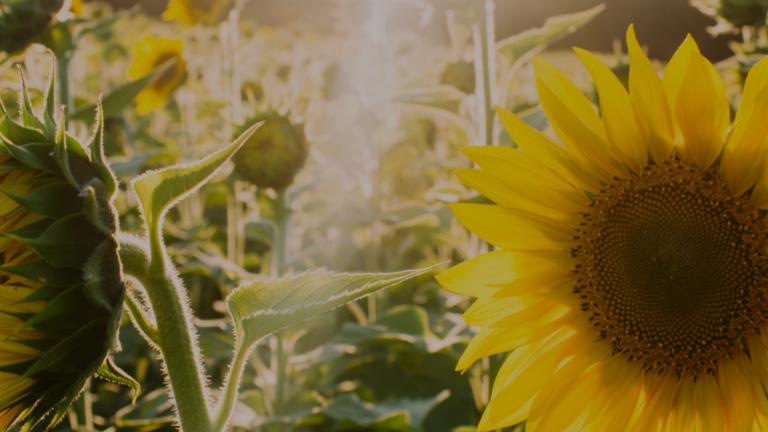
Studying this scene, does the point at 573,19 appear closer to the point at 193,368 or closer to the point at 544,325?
the point at 544,325

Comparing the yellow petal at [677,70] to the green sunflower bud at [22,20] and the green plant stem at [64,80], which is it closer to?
the green sunflower bud at [22,20]

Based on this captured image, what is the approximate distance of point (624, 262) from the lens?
1263 millimetres

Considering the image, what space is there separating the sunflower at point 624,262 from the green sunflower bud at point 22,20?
4.36 feet

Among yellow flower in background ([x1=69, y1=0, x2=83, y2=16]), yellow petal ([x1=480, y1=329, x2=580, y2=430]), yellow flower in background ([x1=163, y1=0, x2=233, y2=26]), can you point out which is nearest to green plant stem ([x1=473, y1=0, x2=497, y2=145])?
yellow petal ([x1=480, y1=329, x2=580, y2=430])

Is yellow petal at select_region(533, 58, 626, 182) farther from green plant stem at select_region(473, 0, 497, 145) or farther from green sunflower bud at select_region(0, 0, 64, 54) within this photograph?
green sunflower bud at select_region(0, 0, 64, 54)

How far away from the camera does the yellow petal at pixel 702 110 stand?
1.08 m

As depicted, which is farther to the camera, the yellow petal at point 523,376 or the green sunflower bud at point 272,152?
the green sunflower bud at point 272,152

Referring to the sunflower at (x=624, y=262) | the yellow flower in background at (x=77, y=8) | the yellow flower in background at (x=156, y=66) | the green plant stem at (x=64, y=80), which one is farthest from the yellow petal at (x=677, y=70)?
the yellow flower in background at (x=156, y=66)

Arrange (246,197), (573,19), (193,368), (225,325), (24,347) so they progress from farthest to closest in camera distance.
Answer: (246,197)
(225,325)
(573,19)
(193,368)
(24,347)

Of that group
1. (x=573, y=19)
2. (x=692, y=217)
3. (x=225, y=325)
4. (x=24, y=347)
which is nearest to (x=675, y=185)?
(x=692, y=217)

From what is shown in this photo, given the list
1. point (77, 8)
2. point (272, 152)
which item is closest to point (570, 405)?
point (272, 152)

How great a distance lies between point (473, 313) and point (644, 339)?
24 cm

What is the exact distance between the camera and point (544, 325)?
1.27m

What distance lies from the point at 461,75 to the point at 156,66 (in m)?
1.62
